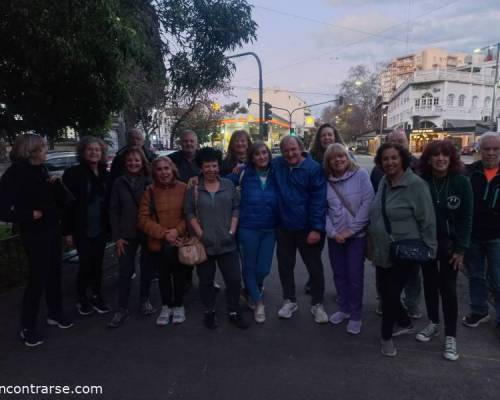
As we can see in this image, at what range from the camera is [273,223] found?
384 centimetres

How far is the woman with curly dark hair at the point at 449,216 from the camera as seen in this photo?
3088 millimetres

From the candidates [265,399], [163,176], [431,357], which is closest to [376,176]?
[431,357]

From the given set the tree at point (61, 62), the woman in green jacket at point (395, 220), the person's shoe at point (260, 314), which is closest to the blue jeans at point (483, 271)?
the woman in green jacket at point (395, 220)

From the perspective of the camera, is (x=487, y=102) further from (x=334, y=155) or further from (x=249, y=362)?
(x=249, y=362)

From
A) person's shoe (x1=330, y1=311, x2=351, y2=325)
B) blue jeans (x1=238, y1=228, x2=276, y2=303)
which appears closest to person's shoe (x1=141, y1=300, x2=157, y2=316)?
blue jeans (x1=238, y1=228, x2=276, y2=303)

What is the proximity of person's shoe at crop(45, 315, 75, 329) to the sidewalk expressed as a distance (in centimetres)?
9

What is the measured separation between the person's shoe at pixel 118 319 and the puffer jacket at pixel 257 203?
1517mm

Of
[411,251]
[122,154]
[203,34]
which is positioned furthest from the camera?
[203,34]

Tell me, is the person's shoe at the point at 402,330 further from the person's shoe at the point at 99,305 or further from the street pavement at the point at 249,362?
the person's shoe at the point at 99,305

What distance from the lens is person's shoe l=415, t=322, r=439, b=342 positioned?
341cm

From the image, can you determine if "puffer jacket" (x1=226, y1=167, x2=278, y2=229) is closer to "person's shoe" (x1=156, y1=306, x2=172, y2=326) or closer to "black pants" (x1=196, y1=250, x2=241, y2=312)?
"black pants" (x1=196, y1=250, x2=241, y2=312)

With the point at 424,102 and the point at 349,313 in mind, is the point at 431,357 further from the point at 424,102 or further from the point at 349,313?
the point at 424,102

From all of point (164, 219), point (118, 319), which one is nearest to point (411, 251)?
point (164, 219)

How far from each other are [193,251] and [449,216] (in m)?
2.28
